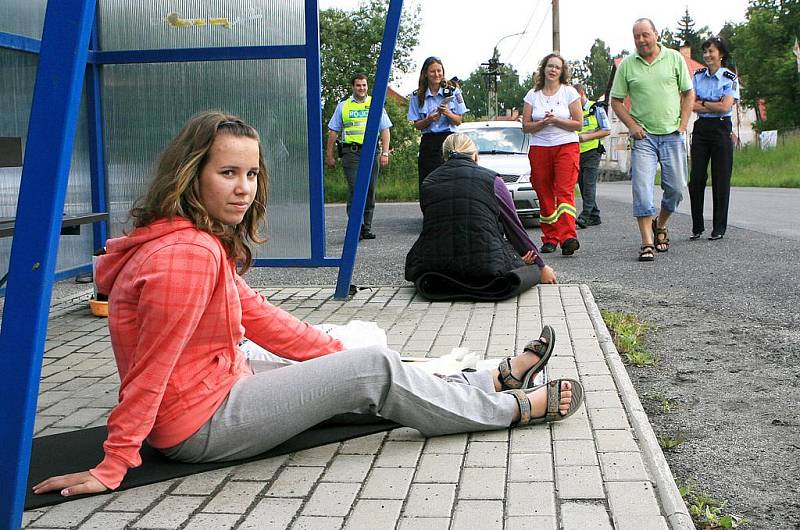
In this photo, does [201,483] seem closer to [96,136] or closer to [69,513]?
[69,513]

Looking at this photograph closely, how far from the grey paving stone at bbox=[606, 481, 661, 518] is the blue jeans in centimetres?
662

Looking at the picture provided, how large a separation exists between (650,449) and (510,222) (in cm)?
405

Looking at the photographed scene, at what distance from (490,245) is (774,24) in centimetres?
7565

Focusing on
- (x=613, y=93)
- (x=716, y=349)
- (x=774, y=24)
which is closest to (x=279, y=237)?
(x=716, y=349)

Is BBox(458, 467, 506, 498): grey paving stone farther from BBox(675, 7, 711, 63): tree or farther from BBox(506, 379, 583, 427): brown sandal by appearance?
BBox(675, 7, 711, 63): tree

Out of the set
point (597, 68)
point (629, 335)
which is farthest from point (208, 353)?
point (597, 68)

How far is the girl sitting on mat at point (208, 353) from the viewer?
3.29 m

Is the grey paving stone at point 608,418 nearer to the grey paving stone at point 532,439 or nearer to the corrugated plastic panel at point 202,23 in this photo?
the grey paving stone at point 532,439

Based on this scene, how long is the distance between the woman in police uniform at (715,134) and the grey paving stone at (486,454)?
8136mm

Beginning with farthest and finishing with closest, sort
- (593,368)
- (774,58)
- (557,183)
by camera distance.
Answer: (774,58) → (557,183) → (593,368)

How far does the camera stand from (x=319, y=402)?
145 inches

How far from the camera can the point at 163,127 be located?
25.2 feet

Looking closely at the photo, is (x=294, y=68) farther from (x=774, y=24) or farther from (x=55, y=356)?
(x=774, y=24)

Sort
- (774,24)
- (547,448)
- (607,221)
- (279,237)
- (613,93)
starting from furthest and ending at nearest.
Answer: (774,24) < (607,221) < (613,93) < (279,237) < (547,448)
